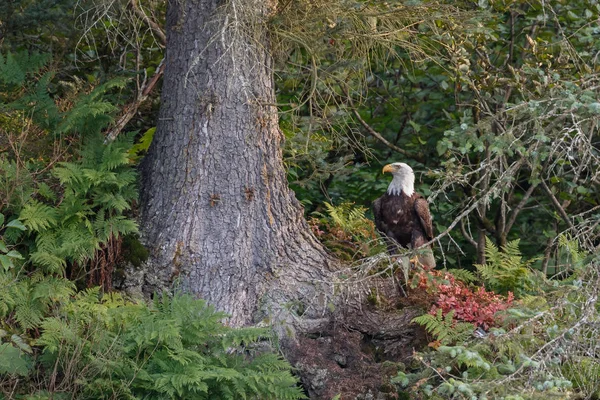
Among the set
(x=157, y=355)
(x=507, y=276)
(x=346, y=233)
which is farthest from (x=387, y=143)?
(x=157, y=355)

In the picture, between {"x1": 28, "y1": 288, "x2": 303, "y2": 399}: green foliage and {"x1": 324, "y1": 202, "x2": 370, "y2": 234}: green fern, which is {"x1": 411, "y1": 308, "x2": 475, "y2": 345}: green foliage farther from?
{"x1": 324, "y1": 202, "x2": 370, "y2": 234}: green fern

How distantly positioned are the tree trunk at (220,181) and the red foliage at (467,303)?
1001mm

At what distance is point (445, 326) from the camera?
20.5ft

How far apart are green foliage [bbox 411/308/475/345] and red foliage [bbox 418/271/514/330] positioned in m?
0.18

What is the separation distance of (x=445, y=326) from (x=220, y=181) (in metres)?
2.08

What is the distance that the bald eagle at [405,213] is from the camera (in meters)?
8.25

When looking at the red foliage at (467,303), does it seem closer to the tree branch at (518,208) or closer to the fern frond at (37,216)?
the tree branch at (518,208)

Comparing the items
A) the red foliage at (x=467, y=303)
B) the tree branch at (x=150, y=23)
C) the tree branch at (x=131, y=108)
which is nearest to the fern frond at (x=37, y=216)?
the tree branch at (x=131, y=108)

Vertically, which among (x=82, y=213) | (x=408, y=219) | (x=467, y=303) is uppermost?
(x=82, y=213)

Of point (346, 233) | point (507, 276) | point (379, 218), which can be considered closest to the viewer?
point (507, 276)

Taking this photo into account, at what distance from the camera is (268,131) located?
22.5 feet

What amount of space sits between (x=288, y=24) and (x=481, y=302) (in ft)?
9.16

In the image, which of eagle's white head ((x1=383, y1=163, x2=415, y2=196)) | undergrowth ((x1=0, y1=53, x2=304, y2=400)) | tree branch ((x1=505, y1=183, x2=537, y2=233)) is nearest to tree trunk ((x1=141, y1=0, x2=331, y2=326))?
undergrowth ((x1=0, y1=53, x2=304, y2=400))

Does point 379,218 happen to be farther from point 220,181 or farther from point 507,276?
point 220,181
